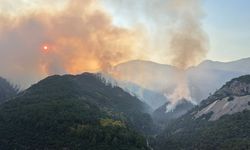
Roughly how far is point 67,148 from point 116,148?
19.6m

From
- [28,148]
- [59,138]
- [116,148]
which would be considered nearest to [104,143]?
[116,148]

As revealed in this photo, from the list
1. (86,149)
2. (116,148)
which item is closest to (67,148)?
(86,149)

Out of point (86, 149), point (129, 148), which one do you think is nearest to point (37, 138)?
point (86, 149)

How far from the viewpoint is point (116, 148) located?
195 metres

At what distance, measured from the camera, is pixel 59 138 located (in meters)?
199

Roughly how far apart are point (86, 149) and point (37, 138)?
2198cm

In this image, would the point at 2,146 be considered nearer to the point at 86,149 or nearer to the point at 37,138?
the point at 37,138

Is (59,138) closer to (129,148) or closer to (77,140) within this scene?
(77,140)

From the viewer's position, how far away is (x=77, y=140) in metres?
198

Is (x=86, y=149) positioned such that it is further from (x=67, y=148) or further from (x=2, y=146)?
(x=2, y=146)

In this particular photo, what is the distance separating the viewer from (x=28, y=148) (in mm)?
187250

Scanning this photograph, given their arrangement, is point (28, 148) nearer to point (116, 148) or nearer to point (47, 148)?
point (47, 148)

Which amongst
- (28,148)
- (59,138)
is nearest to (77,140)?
(59,138)

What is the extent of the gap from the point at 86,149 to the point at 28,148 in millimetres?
21751
